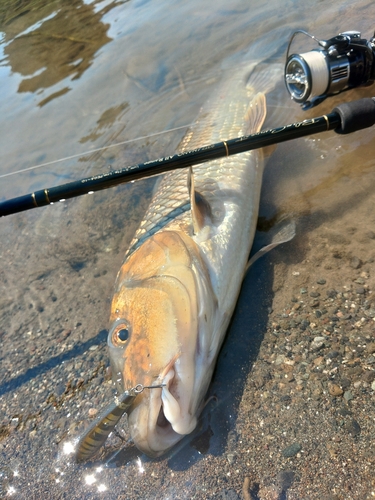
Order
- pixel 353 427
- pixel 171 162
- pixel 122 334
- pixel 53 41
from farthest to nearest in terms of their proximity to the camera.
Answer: pixel 53 41
pixel 171 162
pixel 122 334
pixel 353 427

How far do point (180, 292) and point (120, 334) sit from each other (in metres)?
0.38

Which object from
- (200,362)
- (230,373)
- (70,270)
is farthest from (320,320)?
(70,270)

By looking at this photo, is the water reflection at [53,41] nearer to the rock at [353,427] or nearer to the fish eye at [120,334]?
the fish eye at [120,334]

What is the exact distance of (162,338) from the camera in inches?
78.2

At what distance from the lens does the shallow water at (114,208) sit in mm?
2116

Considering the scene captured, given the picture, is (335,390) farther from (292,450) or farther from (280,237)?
(280,237)

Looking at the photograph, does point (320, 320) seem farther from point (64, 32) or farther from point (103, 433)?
point (64, 32)

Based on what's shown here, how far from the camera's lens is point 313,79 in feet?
9.65

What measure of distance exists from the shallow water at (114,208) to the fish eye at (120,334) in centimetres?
45

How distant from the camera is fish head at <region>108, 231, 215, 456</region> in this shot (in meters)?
1.86

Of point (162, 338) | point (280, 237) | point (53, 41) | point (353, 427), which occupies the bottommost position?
point (353, 427)

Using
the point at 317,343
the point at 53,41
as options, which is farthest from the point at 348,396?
the point at 53,41

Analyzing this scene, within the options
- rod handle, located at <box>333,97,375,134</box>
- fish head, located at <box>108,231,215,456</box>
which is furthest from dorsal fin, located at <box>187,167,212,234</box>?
rod handle, located at <box>333,97,375,134</box>

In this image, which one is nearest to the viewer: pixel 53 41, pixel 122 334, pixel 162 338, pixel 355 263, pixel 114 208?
pixel 162 338
